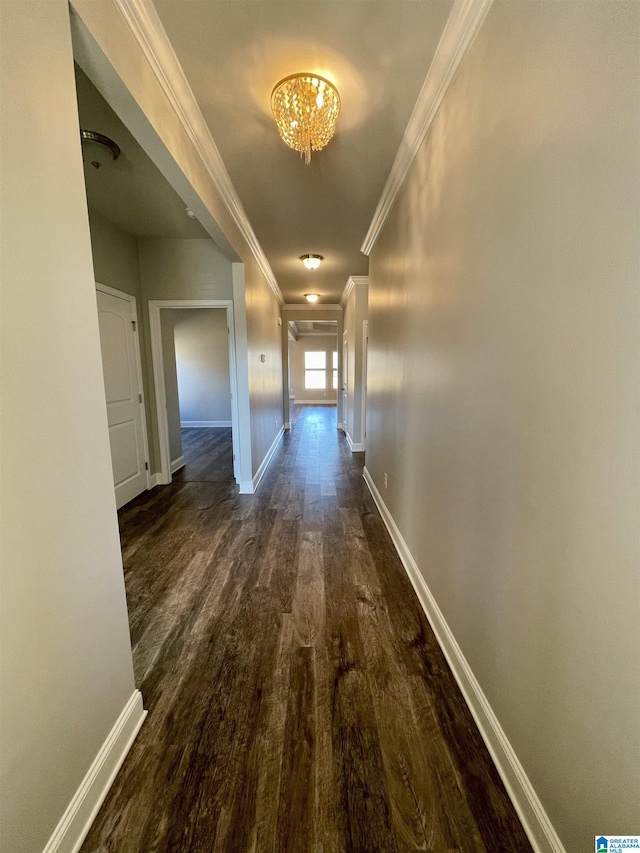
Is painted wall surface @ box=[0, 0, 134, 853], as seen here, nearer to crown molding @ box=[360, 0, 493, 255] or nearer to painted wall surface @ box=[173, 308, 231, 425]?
crown molding @ box=[360, 0, 493, 255]

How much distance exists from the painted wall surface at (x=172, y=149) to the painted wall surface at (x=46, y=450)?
204mm

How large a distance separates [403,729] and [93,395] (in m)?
1.60

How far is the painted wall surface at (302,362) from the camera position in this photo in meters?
11.7

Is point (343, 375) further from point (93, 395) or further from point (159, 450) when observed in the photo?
point (93, 395)

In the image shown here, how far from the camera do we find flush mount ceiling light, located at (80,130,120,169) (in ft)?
6.11

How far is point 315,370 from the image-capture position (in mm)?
11938

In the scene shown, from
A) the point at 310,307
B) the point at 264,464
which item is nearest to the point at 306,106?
the point at 264,464

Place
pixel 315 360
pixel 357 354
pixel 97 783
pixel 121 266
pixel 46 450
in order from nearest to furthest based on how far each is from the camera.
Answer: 1. pixel 46 450
2. pixel 97 783
3. pixel 121 266
4. pixel 357 354
5. pixel 315 360

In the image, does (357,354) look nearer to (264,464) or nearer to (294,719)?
(264,464)

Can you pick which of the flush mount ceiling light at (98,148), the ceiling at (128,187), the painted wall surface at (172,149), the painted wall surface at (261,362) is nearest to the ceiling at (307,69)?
the painted wall surface at (172,149)

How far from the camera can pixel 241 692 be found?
1.38 meters

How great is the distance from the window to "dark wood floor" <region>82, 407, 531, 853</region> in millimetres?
9827

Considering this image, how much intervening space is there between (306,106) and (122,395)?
289 centimetres

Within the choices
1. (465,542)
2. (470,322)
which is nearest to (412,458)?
(465,542)
